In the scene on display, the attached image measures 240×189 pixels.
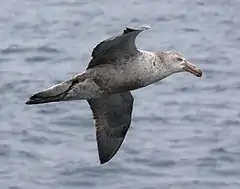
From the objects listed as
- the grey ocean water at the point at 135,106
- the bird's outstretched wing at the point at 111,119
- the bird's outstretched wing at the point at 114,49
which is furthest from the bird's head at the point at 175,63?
the grey ocean water at the point at 135,106

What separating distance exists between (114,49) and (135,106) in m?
7.92

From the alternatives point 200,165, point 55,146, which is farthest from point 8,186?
point 200,165

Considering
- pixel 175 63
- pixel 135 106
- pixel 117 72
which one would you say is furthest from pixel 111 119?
pixel 135 106

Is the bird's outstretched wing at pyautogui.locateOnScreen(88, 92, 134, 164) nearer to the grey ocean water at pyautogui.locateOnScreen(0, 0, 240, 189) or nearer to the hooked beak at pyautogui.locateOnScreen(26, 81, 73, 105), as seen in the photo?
the hooked beak at pyautogui.locateOnScreen(26, 81, 73, 105)

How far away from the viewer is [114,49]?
10672mm

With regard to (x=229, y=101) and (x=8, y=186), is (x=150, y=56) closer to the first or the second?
(x=8, y=186)

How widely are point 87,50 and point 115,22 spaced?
1.43 m

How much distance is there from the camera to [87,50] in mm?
20312

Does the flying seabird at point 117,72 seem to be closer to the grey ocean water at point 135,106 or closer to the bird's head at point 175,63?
the bird's head at point 175,63

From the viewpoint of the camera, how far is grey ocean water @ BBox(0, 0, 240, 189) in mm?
16828

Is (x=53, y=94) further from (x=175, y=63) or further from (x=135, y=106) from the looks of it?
(x=135, y=106)

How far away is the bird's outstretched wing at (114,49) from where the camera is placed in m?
10.4

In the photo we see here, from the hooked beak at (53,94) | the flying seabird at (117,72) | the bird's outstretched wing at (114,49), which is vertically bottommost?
the hooked beak at (53,94)

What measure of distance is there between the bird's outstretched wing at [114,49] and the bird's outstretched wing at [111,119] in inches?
30.6
